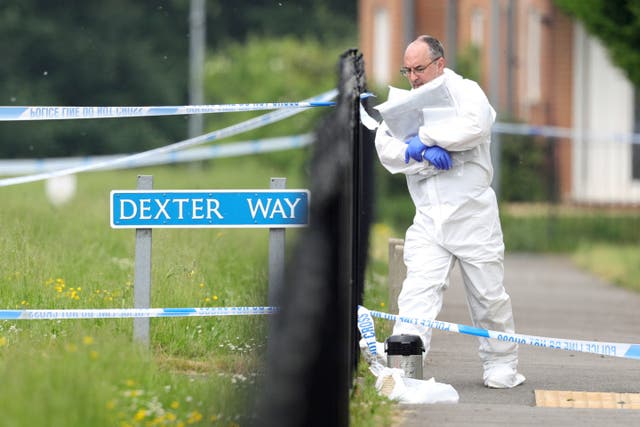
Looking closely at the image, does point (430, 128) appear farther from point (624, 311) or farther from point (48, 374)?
point (624, 311)

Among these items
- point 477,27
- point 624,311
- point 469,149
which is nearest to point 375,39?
point 477,27

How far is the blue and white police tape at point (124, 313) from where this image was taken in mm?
7301

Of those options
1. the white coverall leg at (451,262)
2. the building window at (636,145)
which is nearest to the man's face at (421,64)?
the white coverall leg at (451,262)

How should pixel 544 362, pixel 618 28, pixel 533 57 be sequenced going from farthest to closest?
pixel 533 57 < pixel 618 28 < pixel 544 362

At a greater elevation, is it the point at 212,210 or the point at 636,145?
the point at 636,145

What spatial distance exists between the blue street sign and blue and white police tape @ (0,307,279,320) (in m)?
0.40

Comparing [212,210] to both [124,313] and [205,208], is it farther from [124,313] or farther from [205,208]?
[124,313]

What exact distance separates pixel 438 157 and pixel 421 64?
0.45 metres

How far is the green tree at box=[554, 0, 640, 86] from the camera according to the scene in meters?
15.3

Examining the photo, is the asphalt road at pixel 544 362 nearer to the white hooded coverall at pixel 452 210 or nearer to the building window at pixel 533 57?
the white hooded coverall at pixel 452 210

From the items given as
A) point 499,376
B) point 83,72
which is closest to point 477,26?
point 499,376

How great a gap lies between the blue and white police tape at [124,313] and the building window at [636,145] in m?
13.3

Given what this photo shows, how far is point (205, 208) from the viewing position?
7508 millimetres

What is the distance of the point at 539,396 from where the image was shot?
24.3 feet
